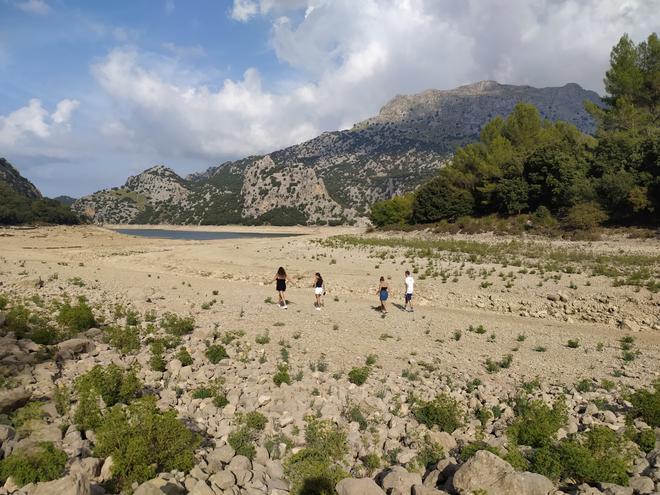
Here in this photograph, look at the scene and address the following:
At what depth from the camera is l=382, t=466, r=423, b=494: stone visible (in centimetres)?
641

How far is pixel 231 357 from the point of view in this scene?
13477mm

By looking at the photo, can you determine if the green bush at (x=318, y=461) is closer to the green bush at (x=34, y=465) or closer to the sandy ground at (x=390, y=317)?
the green bush at (x=34, y=465)

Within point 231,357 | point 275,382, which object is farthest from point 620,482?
point 231,357

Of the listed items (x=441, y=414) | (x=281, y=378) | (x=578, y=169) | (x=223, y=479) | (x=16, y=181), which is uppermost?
(x=16, y=181)

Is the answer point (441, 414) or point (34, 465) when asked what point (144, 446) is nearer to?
point (34, 465)

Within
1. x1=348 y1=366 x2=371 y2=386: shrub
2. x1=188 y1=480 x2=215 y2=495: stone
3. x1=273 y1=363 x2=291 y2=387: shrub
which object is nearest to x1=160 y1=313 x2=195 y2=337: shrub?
x1=273 y1=363 x2=291 y2=387: shrub

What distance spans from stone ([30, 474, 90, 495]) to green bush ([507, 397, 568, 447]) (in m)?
7.25

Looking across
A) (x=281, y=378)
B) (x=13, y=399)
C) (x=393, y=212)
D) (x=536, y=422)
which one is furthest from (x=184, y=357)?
(x=393, y=212)

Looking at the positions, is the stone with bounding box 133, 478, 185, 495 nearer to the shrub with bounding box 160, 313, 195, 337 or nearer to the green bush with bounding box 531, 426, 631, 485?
the green bush with bounding box 531, 426, 631, 485

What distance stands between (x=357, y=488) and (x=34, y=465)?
4.74 m

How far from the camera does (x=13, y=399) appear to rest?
8.62 meters

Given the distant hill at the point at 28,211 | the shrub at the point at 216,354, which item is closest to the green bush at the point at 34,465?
the shrub at the point at 216,354

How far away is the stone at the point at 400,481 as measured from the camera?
6406mm

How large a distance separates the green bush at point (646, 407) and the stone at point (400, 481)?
574 centimetres
